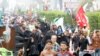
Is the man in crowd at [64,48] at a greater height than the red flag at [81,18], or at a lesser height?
lesser

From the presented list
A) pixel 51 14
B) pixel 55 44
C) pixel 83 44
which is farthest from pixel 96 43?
pixel 51 14

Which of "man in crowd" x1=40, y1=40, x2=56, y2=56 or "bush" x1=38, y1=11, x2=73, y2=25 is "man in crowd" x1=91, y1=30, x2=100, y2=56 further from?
"man in crowd" x1=40, y1=40, x2=56, y2=56

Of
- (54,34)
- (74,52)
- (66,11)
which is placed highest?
(66,11)

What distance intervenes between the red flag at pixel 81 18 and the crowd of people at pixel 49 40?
4 cm

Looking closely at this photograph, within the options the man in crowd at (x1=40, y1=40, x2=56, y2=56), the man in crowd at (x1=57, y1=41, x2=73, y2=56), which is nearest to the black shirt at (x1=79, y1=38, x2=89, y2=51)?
the man in crowd at (x1=57, y1=41, x2=73, y2=56)

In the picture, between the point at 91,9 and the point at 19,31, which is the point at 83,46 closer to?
the point at 91,9

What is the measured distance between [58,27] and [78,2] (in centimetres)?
30

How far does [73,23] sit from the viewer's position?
282 cm

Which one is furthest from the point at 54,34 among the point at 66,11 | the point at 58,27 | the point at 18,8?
the point at 18,8

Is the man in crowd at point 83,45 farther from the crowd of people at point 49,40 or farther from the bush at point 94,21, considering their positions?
the bush at point 94,21

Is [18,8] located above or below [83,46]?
above

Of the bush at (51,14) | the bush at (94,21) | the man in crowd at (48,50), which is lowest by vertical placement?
the man in crowd at (48,50)

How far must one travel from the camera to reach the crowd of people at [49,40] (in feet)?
9.11

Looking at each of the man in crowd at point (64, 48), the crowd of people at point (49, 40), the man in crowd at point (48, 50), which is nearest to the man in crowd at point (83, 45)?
the crowd of people at point (49, 40)
